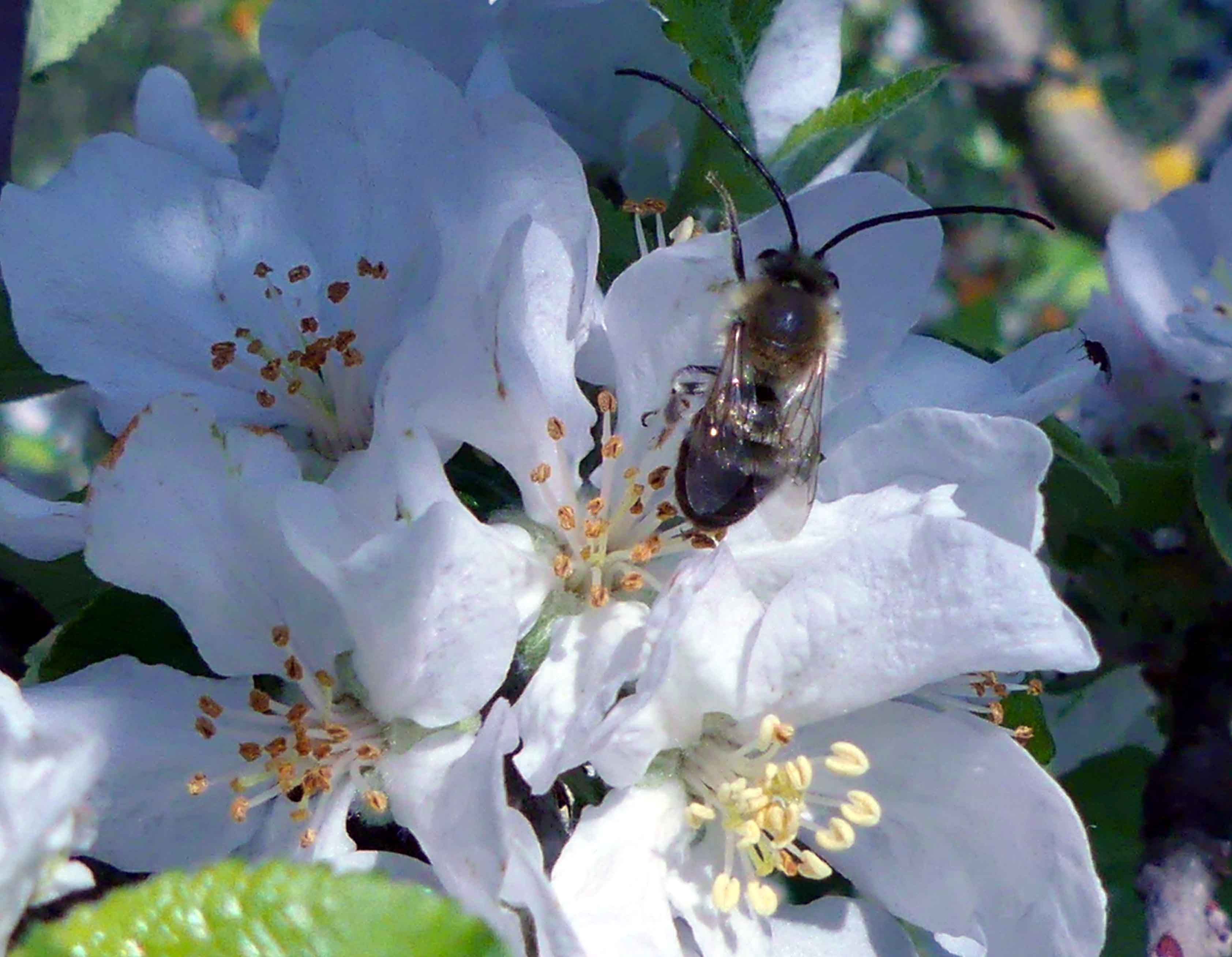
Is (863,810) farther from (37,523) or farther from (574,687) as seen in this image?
(37,523)

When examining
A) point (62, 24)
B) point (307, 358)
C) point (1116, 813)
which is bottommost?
point (1116, 813)

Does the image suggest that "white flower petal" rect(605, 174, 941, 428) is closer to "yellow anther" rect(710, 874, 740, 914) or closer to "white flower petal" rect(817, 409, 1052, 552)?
"white flower petal" rect(817, 409, 1052, 552)

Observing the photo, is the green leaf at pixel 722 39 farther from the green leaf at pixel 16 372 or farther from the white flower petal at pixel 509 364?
the green leaf at pixel 16 372

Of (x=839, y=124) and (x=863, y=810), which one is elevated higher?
(x=839, y=124)

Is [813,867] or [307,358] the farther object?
[307,358]

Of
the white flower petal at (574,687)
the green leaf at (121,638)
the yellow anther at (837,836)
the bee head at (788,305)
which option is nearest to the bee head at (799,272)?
the bee head at (788,305)

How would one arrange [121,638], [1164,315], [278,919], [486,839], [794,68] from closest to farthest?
[278,919] < [486,839] < [121,638] < [794,68] < [1164,315]

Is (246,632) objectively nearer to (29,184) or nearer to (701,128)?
(701,128)

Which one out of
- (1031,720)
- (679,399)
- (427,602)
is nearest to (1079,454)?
(1031,720)
